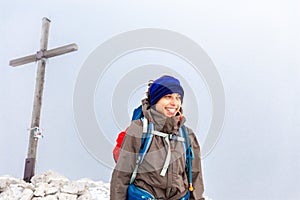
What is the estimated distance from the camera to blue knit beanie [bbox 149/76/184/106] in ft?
7.36

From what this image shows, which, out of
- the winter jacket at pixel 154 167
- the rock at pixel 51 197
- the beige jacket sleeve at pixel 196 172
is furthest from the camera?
the rock at pixel 51 197

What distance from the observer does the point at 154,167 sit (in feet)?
6.75

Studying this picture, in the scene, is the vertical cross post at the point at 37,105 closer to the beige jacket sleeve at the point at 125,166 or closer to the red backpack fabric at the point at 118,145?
the red backpack fabric at the point at 118,145

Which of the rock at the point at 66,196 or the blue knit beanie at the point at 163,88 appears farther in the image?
the rock at the point at 66,196

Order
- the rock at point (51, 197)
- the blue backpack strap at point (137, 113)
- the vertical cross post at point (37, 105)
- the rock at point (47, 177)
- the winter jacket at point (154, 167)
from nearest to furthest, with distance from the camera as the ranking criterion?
the winter jacket at point (154, 167), the blue backpack strap at point (137, 113), the rock at point (51, 197), the rock at point (47, 177), the vertical cross post at point (37, 105)

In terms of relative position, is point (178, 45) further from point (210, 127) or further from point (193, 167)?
point (193, 167)

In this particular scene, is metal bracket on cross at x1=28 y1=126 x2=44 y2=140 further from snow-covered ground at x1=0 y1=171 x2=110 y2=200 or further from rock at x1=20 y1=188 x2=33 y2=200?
rock at x1=20 y1=188 x2=33 y2=200

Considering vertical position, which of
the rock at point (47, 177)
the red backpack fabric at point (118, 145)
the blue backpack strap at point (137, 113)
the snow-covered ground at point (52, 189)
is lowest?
the snow-covered ground at point (52, 189)

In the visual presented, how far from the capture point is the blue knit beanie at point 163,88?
7.36 feet

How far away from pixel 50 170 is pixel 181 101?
13.8 feet

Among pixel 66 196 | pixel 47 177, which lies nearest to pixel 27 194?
pixel 66 196

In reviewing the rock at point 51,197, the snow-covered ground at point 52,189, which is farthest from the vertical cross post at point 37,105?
the rock at point 51,197

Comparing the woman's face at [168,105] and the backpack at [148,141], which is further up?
the woman's face at [168,105]

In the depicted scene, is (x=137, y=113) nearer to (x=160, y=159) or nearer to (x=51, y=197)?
(x=160, y=159)
